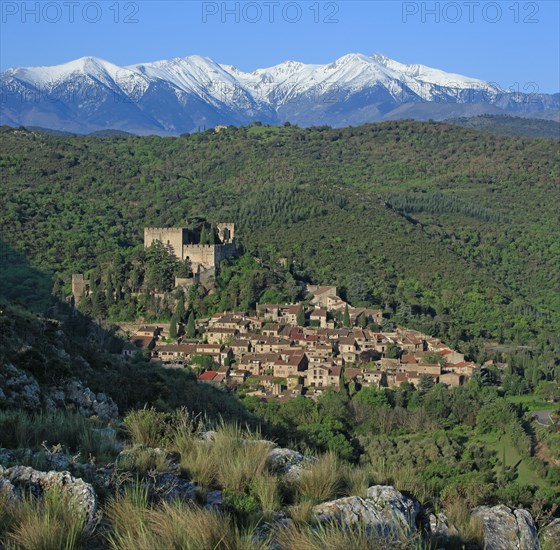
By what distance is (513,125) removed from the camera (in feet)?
473

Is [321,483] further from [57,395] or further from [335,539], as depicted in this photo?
[57,395]

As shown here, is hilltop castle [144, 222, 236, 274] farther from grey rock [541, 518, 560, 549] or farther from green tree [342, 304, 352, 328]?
grey rock [541, 518, 560, 549]

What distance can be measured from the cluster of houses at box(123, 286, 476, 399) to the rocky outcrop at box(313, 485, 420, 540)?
18201 mm

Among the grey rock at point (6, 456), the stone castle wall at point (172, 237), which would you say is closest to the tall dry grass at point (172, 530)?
the grey rock at point (6, 456)

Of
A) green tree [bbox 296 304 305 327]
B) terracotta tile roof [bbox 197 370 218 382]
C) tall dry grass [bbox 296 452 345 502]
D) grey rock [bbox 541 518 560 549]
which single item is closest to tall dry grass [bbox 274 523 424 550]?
tall dry grass [bbox 296 452 345 502]

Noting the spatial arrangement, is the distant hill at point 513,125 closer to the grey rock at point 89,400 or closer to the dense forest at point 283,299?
the dense forest at point 283,299

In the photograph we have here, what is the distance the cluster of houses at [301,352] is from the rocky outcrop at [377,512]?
18201 mm

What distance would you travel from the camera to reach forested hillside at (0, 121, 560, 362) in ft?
119

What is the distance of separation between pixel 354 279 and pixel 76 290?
11.5 metres

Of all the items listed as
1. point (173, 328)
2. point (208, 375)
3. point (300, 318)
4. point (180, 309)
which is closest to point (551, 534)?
point (208, 375)

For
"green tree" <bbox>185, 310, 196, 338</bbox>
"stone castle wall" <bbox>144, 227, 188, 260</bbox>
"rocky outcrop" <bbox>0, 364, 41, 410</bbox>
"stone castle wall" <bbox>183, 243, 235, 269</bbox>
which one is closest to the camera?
"rocky outcrop" <bbox>0, 364, 41, 410</bbox>

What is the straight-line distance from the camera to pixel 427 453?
18.9 metres

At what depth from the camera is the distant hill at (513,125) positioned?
134 metres

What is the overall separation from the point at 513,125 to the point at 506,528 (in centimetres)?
14712
